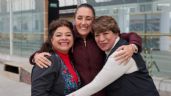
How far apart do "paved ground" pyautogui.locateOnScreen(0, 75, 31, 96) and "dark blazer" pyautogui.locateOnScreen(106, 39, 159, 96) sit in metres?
5.69

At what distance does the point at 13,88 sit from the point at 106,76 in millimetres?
6782

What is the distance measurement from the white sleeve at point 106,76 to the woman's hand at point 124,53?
0.03 meters

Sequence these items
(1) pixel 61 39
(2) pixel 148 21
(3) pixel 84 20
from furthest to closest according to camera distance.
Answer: (2) pixel 148 21 < (3) pixel 84 20 < (1) pixel 61 39

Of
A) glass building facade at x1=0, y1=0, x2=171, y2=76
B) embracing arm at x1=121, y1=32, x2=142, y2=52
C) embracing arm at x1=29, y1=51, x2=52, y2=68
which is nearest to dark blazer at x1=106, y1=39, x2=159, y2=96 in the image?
embracing arm at x1=121, y1=32, x2=142, y2=52

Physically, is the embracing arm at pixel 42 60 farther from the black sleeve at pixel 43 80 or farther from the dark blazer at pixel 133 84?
the dark blazer at pixel 133 84

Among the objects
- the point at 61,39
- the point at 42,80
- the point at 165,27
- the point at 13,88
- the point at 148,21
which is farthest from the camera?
the point at 148,21

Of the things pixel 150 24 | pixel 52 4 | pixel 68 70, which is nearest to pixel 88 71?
pixel 68 70

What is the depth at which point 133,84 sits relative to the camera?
2.07 meters

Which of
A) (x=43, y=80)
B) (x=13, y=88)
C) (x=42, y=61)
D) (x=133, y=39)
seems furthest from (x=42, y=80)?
(x=13, y=88)

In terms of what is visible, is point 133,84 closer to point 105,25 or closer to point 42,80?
point 105,25

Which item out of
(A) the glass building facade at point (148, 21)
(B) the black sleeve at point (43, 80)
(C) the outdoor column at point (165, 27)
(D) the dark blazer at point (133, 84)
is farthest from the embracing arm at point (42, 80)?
(C) the outdoor column at point (165, 27)

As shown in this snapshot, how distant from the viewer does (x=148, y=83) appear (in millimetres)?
2145

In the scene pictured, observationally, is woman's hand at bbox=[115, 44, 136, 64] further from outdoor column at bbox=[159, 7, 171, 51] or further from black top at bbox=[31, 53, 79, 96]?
outdoor column at bbox=[159, 7, 171, 51]

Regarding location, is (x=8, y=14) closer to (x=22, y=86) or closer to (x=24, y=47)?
(x=24, y=47)
